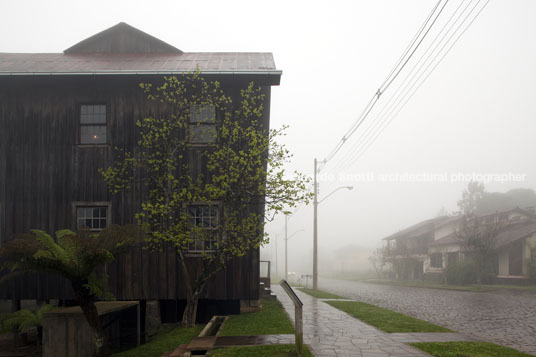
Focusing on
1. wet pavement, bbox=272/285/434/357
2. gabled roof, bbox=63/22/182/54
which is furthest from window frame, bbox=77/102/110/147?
wet pavement, bbox=272/285/434/357

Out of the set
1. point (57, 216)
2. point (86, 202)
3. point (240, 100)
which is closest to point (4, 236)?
point (57, 216)

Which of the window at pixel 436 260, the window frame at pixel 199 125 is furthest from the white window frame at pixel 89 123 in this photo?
the window at pixel 436 260

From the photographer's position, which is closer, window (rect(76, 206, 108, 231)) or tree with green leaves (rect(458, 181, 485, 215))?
window (rect(76, 206, 108, 231))

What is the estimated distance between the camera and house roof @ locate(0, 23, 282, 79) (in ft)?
47.8

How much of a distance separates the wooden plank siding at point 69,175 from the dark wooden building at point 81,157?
3 cm

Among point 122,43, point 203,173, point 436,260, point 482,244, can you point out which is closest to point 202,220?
point 203,173

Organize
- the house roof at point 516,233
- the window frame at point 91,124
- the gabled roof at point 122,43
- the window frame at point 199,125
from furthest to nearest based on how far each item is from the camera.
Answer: the house roof at point 516,233 → the gabled roof at point 122,43 → the window frame at point 91,124 → the window frame at point 199,125

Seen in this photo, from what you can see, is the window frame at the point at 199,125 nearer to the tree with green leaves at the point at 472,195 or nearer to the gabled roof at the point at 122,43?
the gabled roof at the point at 122,43

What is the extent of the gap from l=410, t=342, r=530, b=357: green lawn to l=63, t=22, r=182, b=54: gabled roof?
47.1ft

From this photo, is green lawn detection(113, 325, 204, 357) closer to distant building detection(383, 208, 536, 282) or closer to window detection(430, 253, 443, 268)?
distant building detection(383, 208, 536, 282)

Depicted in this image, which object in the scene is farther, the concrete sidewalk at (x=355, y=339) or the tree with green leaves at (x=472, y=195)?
the tree with green leaves at (x=472, y=195)

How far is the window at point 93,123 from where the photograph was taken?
595 inches

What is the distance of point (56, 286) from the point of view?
14.6 meters

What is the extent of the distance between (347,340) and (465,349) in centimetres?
227
